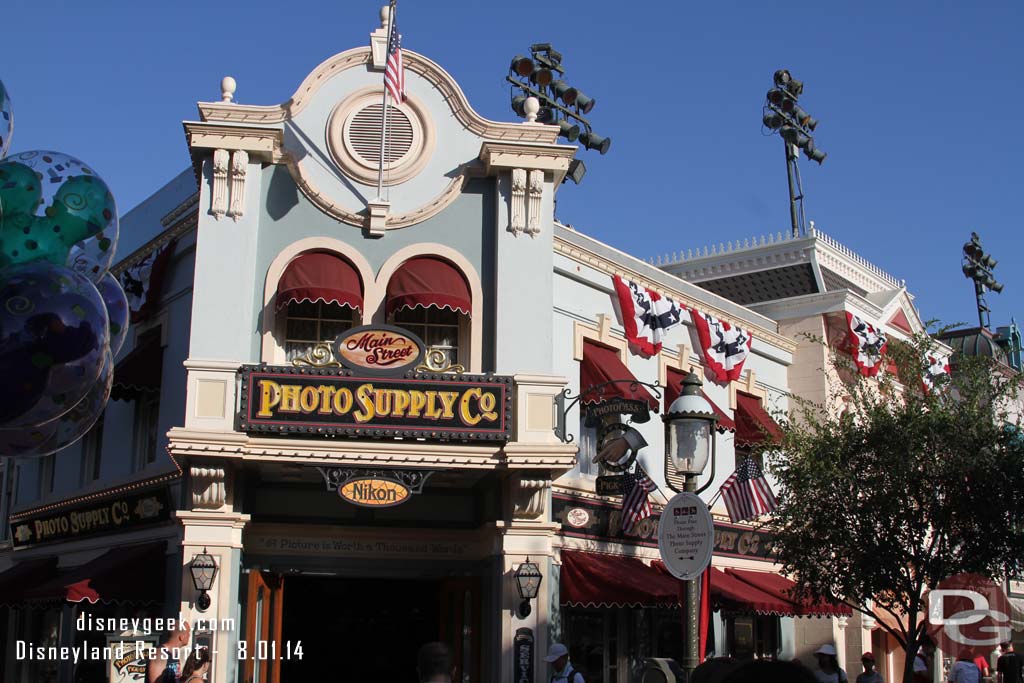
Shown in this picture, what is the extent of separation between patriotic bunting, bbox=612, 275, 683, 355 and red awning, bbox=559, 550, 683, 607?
4280mm

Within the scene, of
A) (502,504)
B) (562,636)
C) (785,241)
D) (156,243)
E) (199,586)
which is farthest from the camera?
(785,241)

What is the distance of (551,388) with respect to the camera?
56.1ft

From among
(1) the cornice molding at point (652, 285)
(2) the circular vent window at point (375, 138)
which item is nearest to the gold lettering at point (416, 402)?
(2) the circular vent window at point (375, 138)

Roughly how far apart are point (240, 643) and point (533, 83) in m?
16.9

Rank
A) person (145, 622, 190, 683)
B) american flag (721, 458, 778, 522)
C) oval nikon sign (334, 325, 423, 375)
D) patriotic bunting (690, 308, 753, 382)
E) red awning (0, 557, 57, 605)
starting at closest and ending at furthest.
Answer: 1. person (145, 622, 190, 683)
2. oval nikon sign (334, 325, 423, 375)
3. american flag (721, 458, 778, 522)
4. red awning (0, 557, 57, 605)
5. patriotic bunting (690, 308, 753, 382)

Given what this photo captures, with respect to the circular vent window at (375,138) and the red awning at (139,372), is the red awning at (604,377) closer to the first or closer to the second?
the circular vent window at (375,138)

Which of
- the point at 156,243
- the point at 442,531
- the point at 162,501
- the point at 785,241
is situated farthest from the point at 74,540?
A: the point at 785,241

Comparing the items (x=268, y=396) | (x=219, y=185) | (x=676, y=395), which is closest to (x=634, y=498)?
(x=676, y=395)

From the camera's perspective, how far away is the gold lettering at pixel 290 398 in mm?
16281

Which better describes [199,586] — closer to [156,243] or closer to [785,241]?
[156,243]

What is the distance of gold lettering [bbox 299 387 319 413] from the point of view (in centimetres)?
1631

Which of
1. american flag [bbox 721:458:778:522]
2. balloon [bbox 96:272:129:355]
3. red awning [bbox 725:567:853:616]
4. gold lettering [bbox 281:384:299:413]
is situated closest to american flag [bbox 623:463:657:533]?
american flag [bbox 721:458:778:522]

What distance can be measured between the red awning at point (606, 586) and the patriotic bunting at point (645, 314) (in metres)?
4.28

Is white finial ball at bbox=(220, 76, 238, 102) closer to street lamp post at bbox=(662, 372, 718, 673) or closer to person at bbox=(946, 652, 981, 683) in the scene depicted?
street lamp post at bbox=(662, 372, 718, 673)
